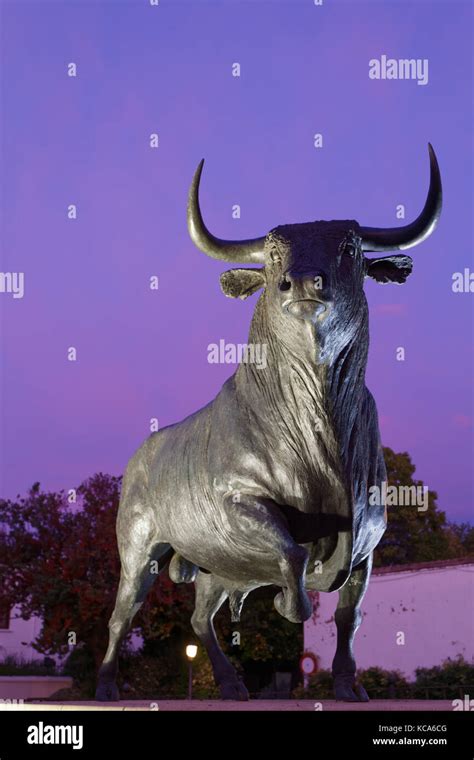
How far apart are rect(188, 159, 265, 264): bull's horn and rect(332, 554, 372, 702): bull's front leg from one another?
1.99m

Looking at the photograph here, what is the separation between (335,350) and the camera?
5309 millimetres

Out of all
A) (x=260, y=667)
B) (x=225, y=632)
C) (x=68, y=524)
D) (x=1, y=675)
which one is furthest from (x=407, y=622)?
(x=1, y=675)

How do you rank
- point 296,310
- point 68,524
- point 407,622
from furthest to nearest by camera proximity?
1. point 68,524
2. point 407,622
3. point 296,310

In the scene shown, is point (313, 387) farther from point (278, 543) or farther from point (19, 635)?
point (19, 635)

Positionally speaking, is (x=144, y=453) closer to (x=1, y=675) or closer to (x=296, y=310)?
(x=296, y=310)

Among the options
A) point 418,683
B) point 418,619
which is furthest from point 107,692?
point 418,619

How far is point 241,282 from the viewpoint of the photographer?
5.85 metres

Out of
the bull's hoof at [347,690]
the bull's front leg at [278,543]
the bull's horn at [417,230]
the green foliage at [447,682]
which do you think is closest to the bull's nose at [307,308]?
the bull's horn at [417,230]

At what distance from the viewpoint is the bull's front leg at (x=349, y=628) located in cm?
608

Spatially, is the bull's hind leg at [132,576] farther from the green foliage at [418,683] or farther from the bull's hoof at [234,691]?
the green foliage at [418,683]
